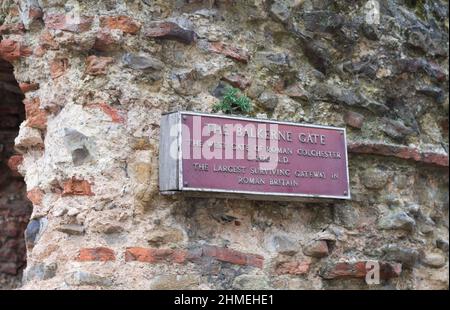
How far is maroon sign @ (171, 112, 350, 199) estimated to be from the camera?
326cm

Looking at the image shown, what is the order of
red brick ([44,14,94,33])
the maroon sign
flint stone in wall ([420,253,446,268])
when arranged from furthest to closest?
flint stone in wall ([420,253,446,268]) < red brick ([44,14,94,33]) < the maroon sign

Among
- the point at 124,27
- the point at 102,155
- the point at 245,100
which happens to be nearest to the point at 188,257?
the point at 102,155

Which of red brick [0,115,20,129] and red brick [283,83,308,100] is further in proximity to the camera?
red brick [0,115,20,129]

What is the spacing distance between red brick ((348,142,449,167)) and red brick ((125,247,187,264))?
1151 millimetres

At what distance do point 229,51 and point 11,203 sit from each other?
1943 mm

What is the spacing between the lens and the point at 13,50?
11.7 ft

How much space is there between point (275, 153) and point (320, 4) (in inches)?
39.0

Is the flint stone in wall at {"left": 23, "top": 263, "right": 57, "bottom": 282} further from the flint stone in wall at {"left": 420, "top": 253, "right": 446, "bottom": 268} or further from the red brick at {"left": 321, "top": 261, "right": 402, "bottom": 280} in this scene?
the flint stone in wall at {"left": 420, "top": 253, "right": 446, "bottom": 268}

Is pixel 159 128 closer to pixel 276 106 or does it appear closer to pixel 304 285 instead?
pixel 276 106

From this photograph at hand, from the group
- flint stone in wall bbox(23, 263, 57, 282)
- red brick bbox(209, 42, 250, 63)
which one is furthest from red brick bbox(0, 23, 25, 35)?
flint stone in wall bbox(23, 263, 57, 282)

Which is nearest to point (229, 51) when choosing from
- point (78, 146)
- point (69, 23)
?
point (69, 23)

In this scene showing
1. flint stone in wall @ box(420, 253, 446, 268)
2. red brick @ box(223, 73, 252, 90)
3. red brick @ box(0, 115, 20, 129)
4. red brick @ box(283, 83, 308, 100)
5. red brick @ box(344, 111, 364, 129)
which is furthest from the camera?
red brick @ box(0, 115, 20, 129)

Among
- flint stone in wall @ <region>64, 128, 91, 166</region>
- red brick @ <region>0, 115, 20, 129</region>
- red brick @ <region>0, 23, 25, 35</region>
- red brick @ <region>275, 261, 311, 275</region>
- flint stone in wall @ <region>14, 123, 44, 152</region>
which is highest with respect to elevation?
red brick @ <region>0, 115, 20, 129</region>

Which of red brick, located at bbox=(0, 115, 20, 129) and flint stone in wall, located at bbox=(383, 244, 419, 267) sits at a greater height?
red brick, located at bbox=(0, 115, 20, 129)
